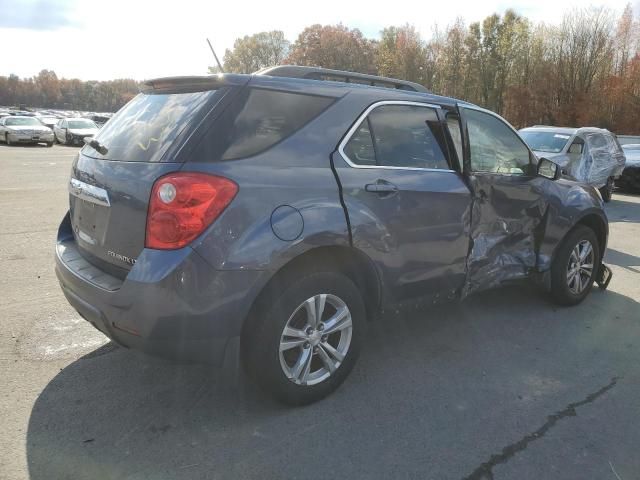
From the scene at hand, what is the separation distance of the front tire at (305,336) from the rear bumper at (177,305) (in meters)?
0.15

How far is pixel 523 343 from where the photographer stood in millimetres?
4066

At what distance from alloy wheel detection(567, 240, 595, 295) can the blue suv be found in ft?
4.70

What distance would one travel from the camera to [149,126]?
292cm

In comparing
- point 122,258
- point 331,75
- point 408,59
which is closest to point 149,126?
point 122,258

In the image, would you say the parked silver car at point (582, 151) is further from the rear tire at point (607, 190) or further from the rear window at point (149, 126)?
the rear window at point (149, 126)

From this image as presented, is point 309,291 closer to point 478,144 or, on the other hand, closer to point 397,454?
point 397,454

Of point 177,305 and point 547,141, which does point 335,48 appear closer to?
point 547,141

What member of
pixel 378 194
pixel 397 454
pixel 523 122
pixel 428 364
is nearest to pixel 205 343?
pixel 397 454

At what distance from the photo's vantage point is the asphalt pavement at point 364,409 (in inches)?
99.0

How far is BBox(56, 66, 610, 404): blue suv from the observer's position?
2.51 metres

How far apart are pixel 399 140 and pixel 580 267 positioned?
2593mm

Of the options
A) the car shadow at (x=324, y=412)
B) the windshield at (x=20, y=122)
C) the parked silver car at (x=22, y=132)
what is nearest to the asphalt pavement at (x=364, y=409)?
the car shadow at (x=324, y=412)

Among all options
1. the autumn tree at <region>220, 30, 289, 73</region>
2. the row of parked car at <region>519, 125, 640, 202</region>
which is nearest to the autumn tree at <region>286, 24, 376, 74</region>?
the autumn tree at <region>220, 30, 289, 73</region>

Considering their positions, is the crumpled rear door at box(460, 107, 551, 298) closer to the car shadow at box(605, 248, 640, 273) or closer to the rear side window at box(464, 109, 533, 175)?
the rear side window at box(464, 109, 533, 175)
